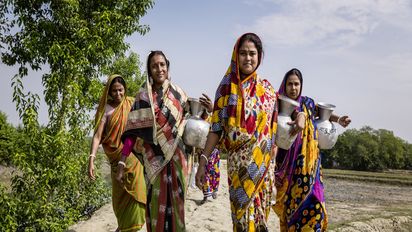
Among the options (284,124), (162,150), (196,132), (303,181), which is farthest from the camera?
(303,181)

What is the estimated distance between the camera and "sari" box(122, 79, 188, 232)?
379cm

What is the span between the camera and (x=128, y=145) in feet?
13.1

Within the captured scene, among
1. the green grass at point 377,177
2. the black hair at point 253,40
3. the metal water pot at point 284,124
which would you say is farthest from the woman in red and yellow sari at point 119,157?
the green grass at point 377,177

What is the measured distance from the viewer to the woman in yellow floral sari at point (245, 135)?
10.2 feet

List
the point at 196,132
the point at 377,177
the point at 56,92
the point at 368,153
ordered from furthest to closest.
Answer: the point at 368,153 → the point at 377,177 → the point at 56,92 → the point at 196,132

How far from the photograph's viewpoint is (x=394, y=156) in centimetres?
6166

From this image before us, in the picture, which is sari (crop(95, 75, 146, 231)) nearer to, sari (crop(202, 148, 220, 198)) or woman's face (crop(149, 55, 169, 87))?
woman's face (crop(149, 55, 169, 87))

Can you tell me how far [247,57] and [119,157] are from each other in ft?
8.44

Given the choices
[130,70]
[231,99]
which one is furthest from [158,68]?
[130,70]

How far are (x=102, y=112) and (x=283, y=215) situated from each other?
2498 millimetres

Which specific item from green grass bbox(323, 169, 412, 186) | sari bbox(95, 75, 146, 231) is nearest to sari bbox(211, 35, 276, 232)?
sari bbox(95, 75, 146, 231)

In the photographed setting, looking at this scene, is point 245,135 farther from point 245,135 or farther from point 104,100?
point 104,100

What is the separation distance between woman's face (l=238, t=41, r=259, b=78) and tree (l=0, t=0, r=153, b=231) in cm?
406

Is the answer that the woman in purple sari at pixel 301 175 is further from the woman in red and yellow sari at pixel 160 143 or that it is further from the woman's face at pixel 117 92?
the woman's face at pixel 117 92
